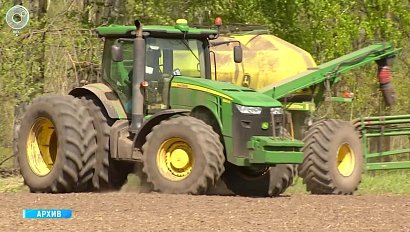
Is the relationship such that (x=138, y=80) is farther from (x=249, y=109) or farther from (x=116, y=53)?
(x=249, y=109)

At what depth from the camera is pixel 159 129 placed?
12031 mm

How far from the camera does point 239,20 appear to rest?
66.9 ft

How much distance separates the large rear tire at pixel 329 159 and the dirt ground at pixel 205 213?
985 mm

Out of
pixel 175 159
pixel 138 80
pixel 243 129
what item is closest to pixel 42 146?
pixel 138 80

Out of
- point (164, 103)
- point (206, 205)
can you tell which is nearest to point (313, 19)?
point (164, 103)

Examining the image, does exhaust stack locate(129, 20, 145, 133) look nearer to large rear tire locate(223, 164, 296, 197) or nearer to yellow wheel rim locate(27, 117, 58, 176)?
yellow wheel rim locate(27, 117, 58, 176)

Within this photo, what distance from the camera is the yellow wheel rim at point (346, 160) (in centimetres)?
1341

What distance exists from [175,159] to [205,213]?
232 cm

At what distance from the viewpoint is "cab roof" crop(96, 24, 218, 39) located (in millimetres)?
12695

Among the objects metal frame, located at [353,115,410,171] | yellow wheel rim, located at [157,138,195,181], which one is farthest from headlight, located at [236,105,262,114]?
metal frame, located at [353,115,410,171]

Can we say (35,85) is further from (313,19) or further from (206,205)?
(206,205)

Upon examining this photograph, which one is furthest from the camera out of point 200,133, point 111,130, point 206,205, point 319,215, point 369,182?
point 369,182

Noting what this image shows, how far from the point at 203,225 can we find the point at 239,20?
1184 cm

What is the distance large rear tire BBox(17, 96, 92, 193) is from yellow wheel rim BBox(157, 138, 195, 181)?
106 cm
